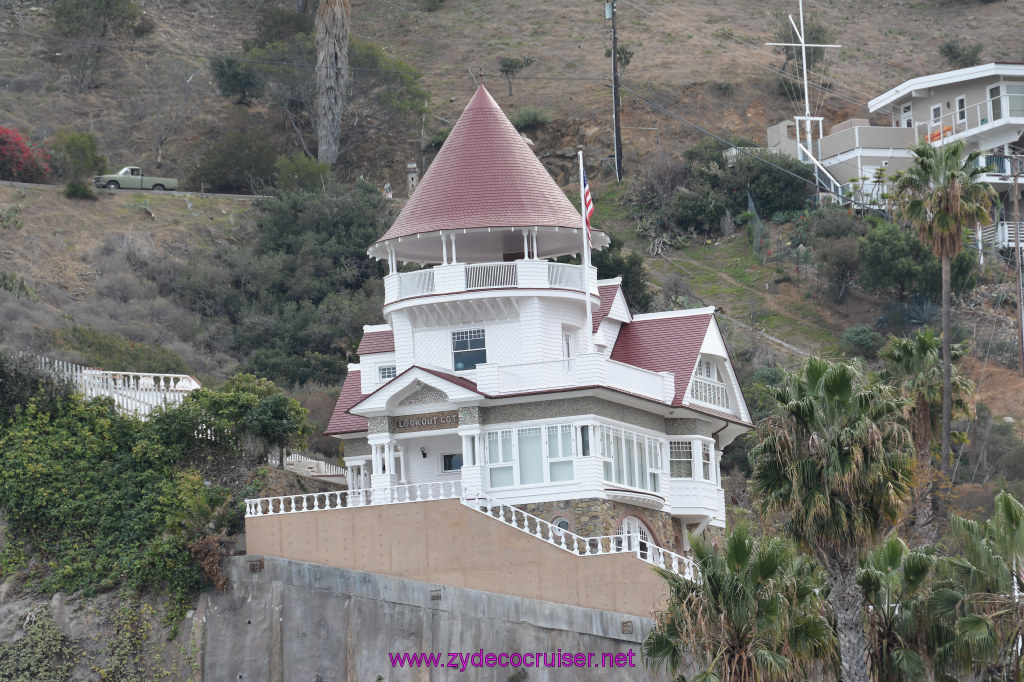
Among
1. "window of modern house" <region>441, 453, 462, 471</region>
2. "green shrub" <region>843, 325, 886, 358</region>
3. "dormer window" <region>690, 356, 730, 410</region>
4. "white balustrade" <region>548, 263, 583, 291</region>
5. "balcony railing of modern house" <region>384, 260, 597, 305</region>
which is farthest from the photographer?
"green shrub" <region>843, 325, 886, 358</region>

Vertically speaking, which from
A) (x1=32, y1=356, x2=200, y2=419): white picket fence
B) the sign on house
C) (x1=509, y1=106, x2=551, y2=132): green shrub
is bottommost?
the sign on house

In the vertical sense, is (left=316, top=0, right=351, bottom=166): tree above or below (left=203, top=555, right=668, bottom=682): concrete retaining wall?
above

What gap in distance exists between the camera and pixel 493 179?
50.5 m

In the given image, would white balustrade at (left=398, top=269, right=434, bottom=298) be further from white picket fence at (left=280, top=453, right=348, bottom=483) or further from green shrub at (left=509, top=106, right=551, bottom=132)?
green shrub at (left=509, top=106, right=551, bottom=132)

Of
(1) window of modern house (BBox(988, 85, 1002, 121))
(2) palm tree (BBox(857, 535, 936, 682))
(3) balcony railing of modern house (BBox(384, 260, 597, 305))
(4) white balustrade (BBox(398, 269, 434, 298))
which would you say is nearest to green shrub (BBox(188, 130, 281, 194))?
(1) window of modern house (BBox(988, 85, 1002, 121))

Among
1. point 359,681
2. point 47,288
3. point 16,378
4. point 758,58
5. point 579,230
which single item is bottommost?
point 359,681

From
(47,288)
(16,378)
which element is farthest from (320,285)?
(16,378)

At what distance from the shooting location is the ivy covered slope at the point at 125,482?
154 feet

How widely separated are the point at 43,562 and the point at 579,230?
17.9 meters

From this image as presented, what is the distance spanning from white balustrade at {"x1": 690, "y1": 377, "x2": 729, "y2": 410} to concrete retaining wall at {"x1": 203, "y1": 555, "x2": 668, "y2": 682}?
1007 cm

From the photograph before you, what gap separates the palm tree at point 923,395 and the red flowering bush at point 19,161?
2005 inches

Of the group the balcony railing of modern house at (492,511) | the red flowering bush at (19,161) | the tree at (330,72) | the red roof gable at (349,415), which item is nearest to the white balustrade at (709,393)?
the balcony railing of modern house at (492,511)

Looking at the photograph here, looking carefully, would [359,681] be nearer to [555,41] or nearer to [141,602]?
[141,602]

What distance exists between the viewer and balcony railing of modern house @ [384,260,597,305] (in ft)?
160
